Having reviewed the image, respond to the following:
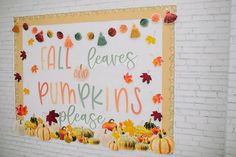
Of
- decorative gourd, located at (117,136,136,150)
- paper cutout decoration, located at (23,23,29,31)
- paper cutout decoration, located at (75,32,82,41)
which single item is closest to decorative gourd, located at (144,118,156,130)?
decorative gourd, located at (117,136,136,150)

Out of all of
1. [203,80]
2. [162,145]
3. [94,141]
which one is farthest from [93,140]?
Answer: [203,80]

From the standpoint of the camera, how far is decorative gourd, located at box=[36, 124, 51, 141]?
3648 mm

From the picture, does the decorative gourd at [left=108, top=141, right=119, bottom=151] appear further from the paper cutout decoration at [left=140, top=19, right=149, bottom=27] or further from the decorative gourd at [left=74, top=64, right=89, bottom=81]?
the paper cutout decoration at [left=140, top=19, right=149, bottom=27]

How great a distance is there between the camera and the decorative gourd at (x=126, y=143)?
3160 millimetres

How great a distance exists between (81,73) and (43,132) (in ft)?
3.11

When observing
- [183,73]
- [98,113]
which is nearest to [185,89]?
[183,73]

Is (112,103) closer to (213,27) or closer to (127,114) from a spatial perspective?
(127,114)

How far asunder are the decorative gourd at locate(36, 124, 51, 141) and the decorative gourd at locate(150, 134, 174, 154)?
1392 mm

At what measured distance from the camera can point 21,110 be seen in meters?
3.83

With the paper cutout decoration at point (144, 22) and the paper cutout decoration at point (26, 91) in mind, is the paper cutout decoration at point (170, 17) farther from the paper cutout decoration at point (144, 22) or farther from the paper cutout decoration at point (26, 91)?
the paper cutout decoration at point (26, 91)

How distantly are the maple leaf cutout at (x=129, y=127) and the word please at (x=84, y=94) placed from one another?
12 cm

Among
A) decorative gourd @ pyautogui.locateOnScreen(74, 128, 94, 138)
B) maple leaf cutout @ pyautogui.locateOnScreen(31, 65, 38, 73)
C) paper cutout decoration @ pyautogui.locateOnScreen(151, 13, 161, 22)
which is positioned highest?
paper cutout decoration @ pyautogui.locateOnScreen(151, 13, 161, 22)

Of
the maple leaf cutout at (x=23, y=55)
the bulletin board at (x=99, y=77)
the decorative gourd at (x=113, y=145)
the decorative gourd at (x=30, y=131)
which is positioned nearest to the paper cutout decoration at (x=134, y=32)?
the bulletin board at (x=99, y=77)

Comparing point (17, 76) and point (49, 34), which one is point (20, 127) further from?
point (49, 34)
